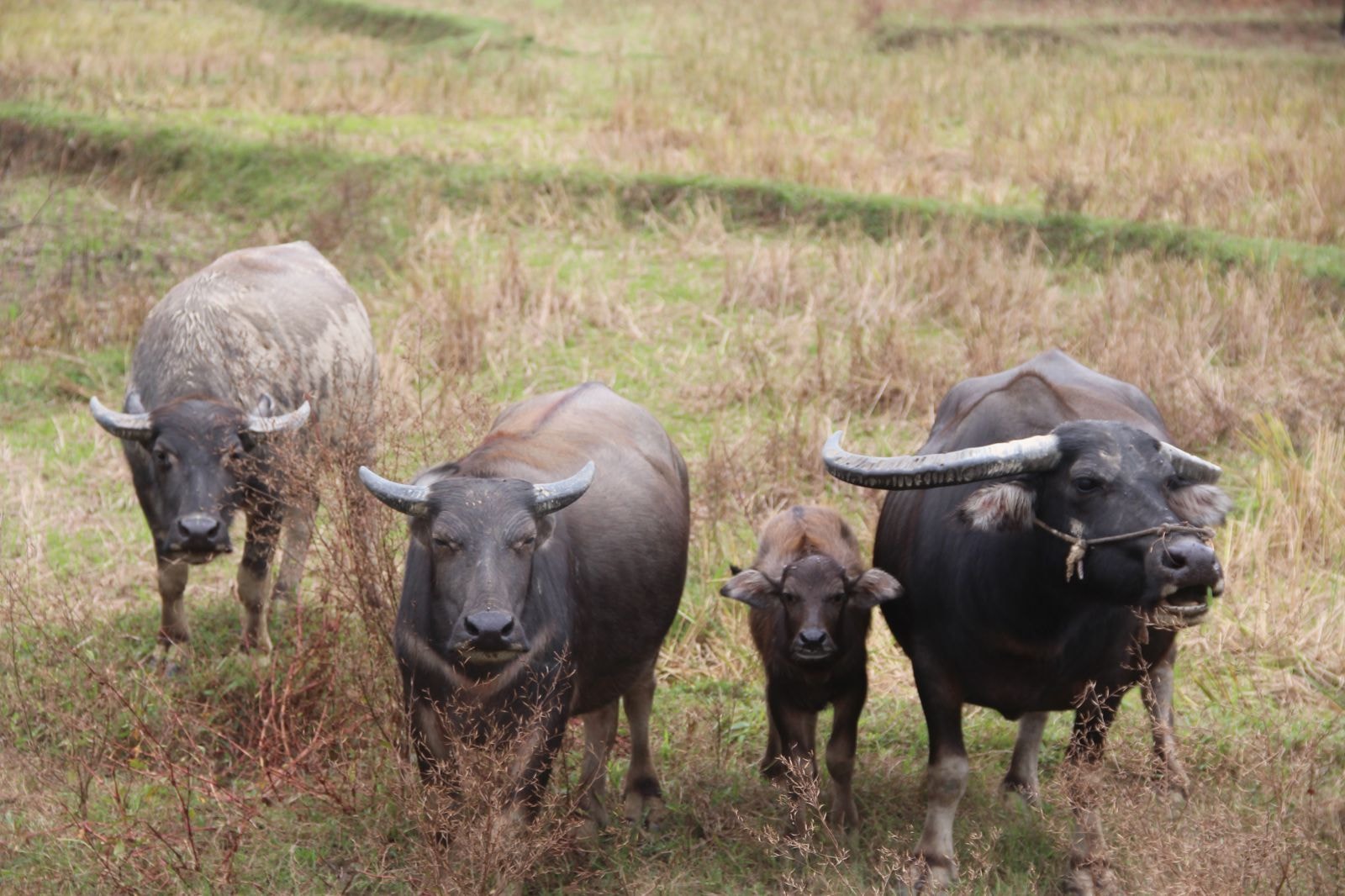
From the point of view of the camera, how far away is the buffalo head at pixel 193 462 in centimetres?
538

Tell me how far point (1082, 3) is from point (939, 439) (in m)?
20.3

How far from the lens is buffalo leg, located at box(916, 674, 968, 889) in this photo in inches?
172

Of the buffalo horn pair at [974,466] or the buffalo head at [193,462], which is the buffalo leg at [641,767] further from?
the buffalo head at [193,462]

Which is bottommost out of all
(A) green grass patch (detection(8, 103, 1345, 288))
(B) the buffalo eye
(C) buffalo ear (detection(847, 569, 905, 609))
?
(A) green grass patch (detection(8, 103, 1345, 288))

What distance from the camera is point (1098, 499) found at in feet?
12.7

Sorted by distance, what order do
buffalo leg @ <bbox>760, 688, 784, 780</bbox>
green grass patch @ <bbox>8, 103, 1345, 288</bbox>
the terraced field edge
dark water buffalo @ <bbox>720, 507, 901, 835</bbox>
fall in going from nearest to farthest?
dark water buffalo @ <bbox>720, 507, 901, 835</bbox>, buffalo leg @ <bbox>760, 688, 784, 780</bbox>, green grass patch @ <bbox>8, 103, 1345, 288</bbox>, the terraced field edge

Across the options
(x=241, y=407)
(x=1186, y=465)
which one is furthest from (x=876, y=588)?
(x=241, y=407)

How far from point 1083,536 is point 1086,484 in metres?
0.15

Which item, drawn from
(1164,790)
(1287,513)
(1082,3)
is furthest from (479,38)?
(1164,790)

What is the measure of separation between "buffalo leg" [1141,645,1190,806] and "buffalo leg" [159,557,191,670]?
3.70 metres

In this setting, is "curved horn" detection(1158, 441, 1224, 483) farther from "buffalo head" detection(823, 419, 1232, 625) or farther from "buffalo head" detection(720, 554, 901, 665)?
"buffalo head" detection(720, 554, 901, 665)

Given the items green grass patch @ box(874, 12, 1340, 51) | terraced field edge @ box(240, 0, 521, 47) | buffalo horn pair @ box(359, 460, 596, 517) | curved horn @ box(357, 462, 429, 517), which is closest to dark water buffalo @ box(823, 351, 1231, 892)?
buffalo horn pair @ box(359, 460, 596, 517)

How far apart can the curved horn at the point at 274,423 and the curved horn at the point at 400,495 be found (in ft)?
5.53

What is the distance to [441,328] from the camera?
8648 mm
